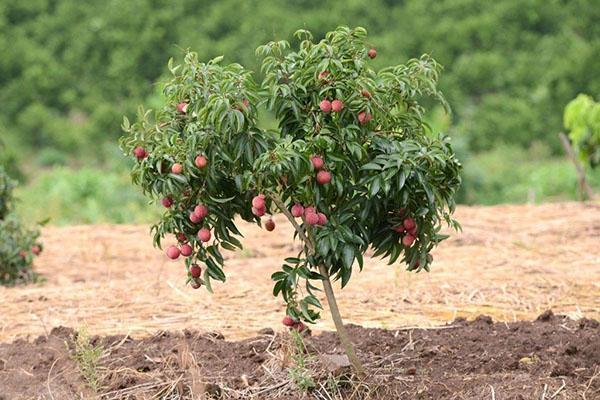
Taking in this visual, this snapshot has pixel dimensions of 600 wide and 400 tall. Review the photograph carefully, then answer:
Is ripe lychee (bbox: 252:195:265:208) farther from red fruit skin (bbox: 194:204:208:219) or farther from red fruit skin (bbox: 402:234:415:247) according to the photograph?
red fruit skin (bbox: 402:234:415:247)

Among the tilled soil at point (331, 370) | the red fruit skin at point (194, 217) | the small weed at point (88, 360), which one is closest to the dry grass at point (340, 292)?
the tilled soil at point (331, 370)

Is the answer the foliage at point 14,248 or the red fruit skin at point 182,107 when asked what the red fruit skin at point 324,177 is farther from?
the foliage at point 14,248

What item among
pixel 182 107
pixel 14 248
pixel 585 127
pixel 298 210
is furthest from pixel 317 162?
pixel 585 127

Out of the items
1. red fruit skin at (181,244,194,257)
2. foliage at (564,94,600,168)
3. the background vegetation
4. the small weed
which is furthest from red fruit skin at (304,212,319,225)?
the background vegetation

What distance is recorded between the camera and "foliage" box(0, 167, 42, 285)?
6730 mm

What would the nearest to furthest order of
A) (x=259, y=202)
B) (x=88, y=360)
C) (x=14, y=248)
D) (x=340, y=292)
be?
(x=259, y=202) < (x=88, y=360) < (x=340, y=292) < (x=14, y=248)

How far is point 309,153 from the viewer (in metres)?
3.56

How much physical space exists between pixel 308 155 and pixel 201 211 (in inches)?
17.4

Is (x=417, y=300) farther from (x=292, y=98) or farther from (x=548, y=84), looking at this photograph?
(x=548, y=84)

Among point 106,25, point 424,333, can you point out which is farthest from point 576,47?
point 424,333

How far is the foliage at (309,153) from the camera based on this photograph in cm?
354

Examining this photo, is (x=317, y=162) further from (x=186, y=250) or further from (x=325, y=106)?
(x=186, y=250)

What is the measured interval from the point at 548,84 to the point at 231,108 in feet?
48.1

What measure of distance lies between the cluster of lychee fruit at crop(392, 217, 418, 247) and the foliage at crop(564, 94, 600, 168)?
5264mm
